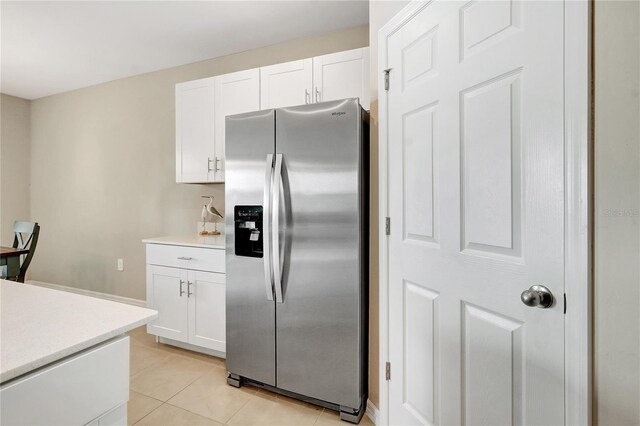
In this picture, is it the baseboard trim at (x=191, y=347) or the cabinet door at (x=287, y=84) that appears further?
the baseboard trim at (x=191, y=347)

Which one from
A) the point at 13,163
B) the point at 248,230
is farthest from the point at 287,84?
the point at 13,163

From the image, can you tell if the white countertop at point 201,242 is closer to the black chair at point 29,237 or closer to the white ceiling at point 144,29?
the black chair at point 29,237

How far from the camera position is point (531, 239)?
0.98m

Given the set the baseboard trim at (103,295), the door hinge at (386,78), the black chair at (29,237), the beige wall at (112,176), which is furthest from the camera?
the baseboard trim at (103,295)

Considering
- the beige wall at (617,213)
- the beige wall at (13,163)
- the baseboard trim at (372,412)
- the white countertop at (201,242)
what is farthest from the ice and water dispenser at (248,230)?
the beige wall at (13,163)

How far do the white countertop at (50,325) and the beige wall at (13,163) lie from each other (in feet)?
14.5

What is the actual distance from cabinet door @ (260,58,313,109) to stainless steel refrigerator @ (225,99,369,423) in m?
0.48

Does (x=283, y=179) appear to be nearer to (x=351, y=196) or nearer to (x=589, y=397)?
(x=351, y=196)

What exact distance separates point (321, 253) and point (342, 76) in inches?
50.9

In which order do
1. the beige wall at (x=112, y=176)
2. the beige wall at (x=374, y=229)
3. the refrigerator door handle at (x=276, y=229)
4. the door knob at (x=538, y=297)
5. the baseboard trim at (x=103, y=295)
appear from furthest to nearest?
1. the baseboard trim at (x=103, y=295)
2. the beige wall at (x=112, y=176)
3. the refrigerator door handle at (x=276, y=229)
4. the beige wall at (x=374, y=229)
5. the door knob at (x=538, y=297)

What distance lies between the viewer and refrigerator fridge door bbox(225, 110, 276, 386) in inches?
77.8

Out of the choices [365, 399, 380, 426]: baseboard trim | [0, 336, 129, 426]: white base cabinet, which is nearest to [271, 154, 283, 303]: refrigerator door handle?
[365, 399, 380, 426]: baseboard trim

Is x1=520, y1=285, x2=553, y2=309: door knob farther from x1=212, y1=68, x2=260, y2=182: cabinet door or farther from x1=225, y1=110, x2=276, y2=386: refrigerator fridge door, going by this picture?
x1=212, y1=68, x2=260, y2=182: cabinet door

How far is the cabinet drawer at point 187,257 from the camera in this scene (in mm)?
2418
